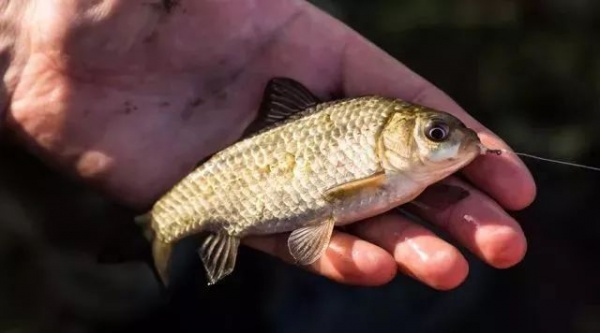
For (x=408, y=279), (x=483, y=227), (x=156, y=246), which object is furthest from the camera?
(x=408, y=279)

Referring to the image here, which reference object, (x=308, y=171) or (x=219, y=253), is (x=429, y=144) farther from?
(x=219, y=253)

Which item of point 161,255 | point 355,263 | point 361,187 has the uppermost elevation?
point 361,187

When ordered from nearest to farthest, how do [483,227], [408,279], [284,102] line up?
[483,227] < [284,102] < [408,279]

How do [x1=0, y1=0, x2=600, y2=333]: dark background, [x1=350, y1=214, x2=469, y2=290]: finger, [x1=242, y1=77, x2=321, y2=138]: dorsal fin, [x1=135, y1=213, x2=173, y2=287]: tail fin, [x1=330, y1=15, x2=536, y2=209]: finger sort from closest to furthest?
[x1=350, y1=214, x2=469, y2=290]: finger < [x1=330, y1=15, x2=536, y2=209]: finger < [x1=242, y1=77, x2=321, y2=138]: dorsal fin < [x1=135, y1=213, x2=173, y2=287]: tail fin < [x1=0, y1=0, x2=600, y2=333]: dark background

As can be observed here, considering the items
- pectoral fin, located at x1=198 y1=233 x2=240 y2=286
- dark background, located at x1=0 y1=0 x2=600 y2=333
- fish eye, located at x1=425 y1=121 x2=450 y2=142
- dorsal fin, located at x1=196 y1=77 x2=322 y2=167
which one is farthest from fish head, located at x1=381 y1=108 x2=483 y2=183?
dark background, located at x1=0 y1=0 x2=600 y2=333

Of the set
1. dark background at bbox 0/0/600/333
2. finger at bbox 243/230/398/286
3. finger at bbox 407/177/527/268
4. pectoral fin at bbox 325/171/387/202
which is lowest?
dark background at bbox 0/0/600/333

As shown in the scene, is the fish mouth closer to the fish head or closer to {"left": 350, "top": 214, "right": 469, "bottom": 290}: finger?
the fish head

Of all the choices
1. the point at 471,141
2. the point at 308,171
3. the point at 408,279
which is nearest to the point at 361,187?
the point at 308,171

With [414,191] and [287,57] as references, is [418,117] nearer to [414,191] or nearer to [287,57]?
[414,191]
